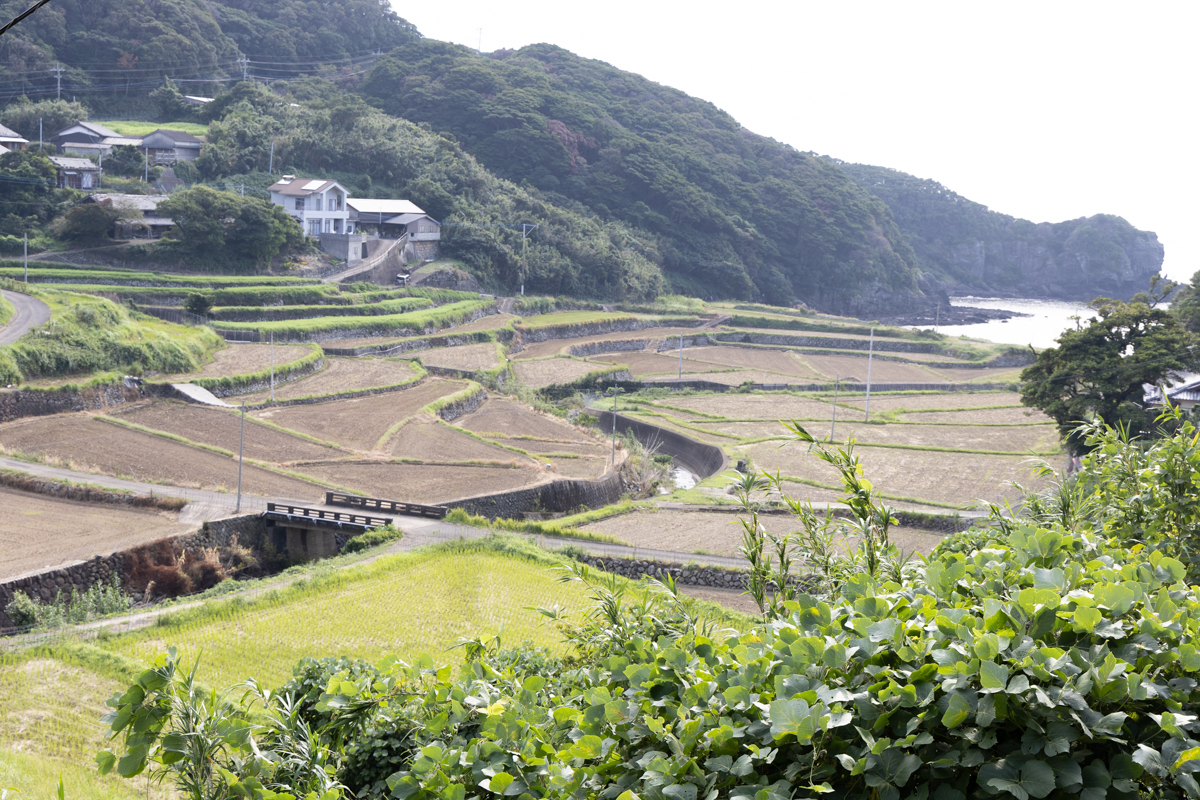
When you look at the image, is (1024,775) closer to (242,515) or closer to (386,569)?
(386,569)

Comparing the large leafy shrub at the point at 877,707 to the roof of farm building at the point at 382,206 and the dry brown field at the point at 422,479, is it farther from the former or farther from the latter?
the roof of farm building at the point at 382,206

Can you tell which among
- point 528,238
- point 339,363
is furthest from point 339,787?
point 528,238

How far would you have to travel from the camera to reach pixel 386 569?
71.8 feet

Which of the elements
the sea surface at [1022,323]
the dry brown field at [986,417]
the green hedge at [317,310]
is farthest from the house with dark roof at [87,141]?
the sea surface at [1022,323]

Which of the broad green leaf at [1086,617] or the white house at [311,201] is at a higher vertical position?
the white house at [311,201]

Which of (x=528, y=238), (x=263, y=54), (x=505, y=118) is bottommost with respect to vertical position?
(x=528, y=238)

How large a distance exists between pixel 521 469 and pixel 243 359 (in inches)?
757

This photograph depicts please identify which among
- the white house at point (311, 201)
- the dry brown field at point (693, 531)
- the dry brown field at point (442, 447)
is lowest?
the dry brown field at point (693, 531)

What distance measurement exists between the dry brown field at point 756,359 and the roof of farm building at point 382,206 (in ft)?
91.4

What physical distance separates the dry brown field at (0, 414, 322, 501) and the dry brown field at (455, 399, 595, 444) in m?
11.8

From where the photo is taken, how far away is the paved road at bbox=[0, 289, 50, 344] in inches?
1420

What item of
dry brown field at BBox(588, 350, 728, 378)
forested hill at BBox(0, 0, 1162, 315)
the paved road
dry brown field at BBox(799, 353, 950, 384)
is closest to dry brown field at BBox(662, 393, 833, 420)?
dry brown field at BBox(588, 350, 728, 378)

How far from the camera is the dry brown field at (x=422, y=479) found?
29.8 m

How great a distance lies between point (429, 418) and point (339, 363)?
1162 centimetres
